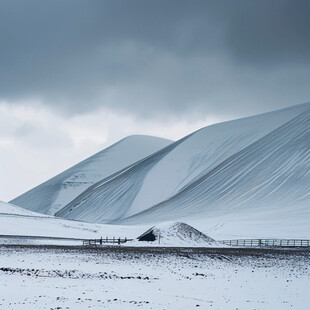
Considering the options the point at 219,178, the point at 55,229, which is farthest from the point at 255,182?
the point at 55,229

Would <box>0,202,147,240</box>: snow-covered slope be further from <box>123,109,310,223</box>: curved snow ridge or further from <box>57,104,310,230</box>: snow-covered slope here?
<box>123,109,310,223</box>: curved snow ridge

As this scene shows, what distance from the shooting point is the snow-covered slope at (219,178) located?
13125 centimetres

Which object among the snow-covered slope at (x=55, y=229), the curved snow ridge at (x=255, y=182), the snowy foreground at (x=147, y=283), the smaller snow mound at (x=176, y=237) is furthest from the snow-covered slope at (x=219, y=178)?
the snowy foreground at (x=147, y=283)

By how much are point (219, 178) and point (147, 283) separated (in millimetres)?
123027

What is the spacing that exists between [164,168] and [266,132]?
1241 inches

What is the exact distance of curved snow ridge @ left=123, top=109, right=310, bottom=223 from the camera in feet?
421

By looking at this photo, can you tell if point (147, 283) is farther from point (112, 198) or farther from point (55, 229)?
point (112, 198)

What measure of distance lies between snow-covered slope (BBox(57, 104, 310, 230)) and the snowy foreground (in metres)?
76.9

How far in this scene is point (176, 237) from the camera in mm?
67500

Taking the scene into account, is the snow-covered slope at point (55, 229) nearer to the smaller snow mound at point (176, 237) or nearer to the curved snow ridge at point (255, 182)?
the smaller snow mound at point (176, 237)

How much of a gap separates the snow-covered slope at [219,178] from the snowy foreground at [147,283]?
76924 mm

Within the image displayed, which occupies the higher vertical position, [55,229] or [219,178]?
[219,178]

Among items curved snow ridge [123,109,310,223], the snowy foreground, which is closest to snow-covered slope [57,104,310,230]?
curved snow ridge [123,109,310,223]

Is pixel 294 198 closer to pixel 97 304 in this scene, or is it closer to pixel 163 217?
pixel 163 217
